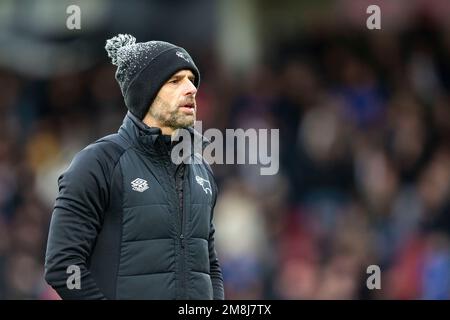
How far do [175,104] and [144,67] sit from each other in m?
0.21

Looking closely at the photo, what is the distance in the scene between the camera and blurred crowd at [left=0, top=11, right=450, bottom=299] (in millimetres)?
9227

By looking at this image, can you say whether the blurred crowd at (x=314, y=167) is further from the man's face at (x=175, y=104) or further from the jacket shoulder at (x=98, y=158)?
the jacket shoulder at (x=98, y=158)

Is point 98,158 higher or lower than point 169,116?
lower

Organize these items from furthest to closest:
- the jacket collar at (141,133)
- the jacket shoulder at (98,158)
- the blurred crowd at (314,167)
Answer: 1. the blurred crowd at (314,167)
2. the jacket collar at (141,133)
3. the jacket shoulder at (98,158)

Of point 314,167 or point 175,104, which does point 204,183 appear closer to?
point 175,104

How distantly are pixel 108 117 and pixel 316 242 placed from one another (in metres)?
3.49

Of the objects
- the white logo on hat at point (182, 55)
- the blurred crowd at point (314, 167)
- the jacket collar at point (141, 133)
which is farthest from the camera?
the blurred crowd at point (314, 167)

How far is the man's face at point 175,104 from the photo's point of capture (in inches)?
187

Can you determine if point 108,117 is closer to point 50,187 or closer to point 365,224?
point 50,187

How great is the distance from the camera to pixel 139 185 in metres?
4.60

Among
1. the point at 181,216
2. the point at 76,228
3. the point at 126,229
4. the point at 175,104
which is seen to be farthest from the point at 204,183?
the point at 76,228

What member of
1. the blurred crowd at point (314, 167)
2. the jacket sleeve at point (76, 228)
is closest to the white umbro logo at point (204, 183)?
the jacket sleeve at point (76, 228)

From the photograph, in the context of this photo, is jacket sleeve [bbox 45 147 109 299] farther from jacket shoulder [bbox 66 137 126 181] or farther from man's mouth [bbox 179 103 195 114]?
man's mouth [bbox 179 103 195 114]

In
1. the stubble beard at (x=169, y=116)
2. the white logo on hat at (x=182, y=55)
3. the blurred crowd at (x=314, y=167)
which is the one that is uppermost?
the white logo on hat at (x=182, y=55)
